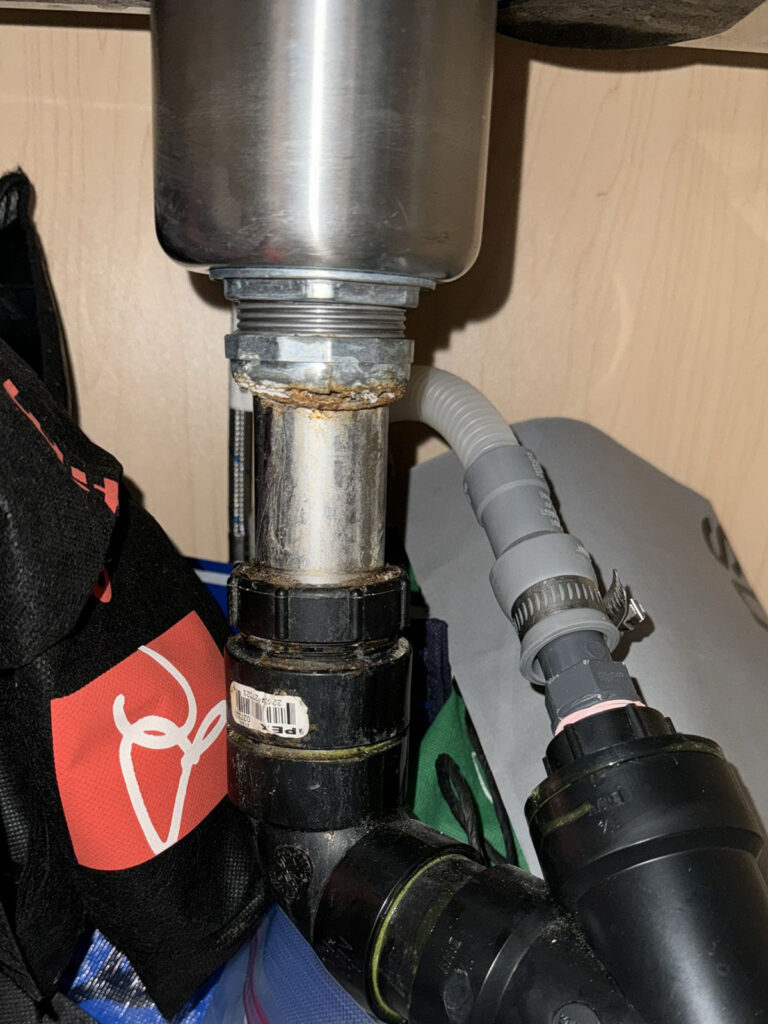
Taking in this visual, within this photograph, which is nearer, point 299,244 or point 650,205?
point 299,244

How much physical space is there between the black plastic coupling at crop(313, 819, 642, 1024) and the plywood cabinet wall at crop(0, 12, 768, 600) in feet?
1.52

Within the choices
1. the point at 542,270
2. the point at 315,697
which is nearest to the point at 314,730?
the point at 315,697

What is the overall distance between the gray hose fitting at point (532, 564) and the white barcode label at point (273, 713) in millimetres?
138

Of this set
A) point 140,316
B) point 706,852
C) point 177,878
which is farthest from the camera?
point 140,316

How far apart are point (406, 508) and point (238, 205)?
41 cm

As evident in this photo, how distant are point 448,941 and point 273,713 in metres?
0.15

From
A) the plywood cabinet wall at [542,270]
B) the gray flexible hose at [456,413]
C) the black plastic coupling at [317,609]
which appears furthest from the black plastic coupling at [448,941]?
the plywood cabinet wall at [542,270]

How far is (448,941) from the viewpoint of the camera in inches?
18.0

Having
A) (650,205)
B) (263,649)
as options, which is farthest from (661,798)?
(650,205)

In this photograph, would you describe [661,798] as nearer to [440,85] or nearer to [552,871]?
[552,871]

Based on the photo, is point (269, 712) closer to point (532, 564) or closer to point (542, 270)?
point (532, 564)

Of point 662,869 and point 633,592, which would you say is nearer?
point 662,869

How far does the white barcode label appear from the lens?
50 centimetres

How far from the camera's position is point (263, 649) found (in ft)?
1.70
